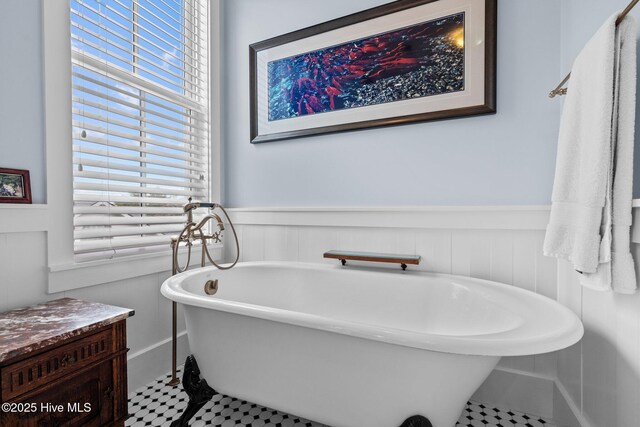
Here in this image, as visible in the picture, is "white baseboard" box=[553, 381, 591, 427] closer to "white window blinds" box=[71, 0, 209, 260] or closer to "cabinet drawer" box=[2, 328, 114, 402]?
"cabinet drawer" box=[2, 328, 114, 402]

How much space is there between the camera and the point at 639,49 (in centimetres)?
92

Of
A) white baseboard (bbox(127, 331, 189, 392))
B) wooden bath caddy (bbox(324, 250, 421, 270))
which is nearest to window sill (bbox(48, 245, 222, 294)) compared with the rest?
white baseboard (bbox(127, 331, 189, 392))

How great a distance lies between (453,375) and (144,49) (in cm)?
214

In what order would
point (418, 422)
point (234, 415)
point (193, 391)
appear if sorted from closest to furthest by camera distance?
point (418, 422)
point (193, 391)
point (234, 415)

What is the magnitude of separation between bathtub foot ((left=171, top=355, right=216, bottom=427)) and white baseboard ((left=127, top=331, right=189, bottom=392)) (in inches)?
19.0

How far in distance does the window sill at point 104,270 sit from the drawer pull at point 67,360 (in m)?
0.48

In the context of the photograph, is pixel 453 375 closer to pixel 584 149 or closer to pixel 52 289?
pixel 584 149

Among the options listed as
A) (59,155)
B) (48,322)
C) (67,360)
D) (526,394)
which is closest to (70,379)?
(67,360)

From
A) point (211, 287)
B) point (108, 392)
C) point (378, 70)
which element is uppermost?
point (378, 70)

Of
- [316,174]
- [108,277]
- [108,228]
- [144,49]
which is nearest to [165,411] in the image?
[108,277]

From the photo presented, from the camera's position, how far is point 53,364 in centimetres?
91

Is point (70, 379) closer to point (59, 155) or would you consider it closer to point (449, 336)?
point (59, 155)

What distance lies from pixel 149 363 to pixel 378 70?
6.95 ft

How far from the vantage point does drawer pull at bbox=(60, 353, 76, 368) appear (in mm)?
933
